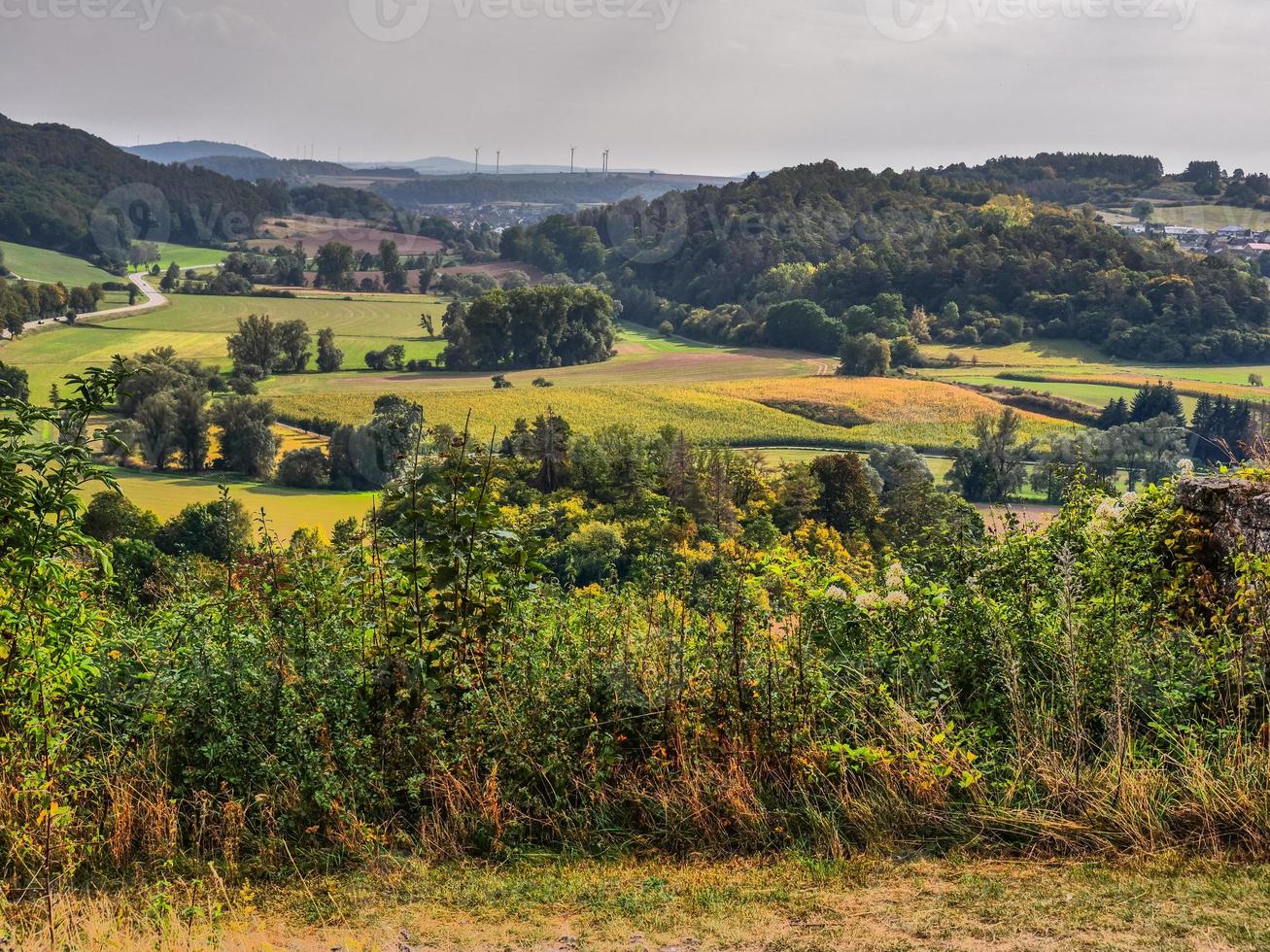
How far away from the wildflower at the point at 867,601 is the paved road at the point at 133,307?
83993 mm

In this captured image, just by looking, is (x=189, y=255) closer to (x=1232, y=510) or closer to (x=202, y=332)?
(x=202, y=332)

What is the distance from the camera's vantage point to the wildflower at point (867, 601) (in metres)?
5.36

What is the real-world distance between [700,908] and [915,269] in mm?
92838

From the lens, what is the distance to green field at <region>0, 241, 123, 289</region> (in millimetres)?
99875

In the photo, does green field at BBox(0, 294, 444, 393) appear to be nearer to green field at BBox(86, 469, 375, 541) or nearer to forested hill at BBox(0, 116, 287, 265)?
green field at BBox(86, 469, 375, 541)

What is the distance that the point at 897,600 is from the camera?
5254 millimetres

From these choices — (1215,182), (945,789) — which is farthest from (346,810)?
(1215,182)

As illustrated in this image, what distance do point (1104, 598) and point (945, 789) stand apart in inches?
53.1

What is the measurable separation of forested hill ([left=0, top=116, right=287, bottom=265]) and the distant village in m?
101

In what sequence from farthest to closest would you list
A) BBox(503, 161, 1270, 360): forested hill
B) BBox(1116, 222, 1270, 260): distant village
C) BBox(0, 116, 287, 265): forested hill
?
BBox(0, 116, 287, 265): forested hill → BBox(1116, 222, 1270, 260): distant village → BBox(503, 161, 1270, 360): forested hill

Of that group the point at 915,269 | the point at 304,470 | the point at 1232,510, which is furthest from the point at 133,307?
the point at 1232,510

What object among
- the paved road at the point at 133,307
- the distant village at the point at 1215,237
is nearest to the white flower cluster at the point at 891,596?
the paved road at the point at 133,307

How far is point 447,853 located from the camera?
4504 millimetres

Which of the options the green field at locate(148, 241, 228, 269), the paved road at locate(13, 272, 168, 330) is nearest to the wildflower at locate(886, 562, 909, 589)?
the paved road at locate(13, 272, 168, 330)
